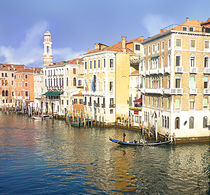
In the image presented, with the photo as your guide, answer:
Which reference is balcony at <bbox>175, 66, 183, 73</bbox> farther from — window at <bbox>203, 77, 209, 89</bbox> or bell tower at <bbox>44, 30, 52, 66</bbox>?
bell tower at <bbox>44, 30, 52, 66</bbox>

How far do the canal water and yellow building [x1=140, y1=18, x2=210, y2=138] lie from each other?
10.5 feet

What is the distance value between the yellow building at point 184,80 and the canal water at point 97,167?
Result: 3.21m

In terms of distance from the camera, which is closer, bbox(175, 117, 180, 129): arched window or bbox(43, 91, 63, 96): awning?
bbox(175, 117, 180, 129): arched window

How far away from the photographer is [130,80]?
168ft

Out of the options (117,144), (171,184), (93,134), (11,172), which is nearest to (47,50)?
(93,134)

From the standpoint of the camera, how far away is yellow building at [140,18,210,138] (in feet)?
113

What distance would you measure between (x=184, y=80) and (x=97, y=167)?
16499 millimetres

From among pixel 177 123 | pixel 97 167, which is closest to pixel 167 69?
pixel 177 123

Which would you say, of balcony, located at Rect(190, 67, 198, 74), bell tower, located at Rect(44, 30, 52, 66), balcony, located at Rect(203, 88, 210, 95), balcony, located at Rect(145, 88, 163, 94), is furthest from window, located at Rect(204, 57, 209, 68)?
bell tower, located at Rect(44, 30, 52, 66)

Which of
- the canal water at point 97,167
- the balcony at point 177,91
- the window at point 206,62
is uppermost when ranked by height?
the window at point 206,62

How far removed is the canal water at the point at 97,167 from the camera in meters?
21.8

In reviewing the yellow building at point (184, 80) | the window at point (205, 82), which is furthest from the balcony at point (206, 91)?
the window at point (205, 82)

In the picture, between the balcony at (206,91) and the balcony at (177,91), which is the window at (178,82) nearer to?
the balcony at (177,91)

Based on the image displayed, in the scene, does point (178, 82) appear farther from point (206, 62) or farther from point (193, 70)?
point (206, 62)
